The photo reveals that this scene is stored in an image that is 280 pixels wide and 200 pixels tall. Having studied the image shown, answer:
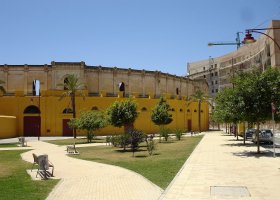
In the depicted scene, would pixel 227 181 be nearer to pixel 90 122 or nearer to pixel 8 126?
pixel 90 122

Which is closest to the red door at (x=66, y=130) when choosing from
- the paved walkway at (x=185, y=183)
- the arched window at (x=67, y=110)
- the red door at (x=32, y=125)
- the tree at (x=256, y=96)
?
the arched window at (x=67, y=110)

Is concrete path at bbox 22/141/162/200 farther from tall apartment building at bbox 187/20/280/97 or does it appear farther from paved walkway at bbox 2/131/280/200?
tall apartment building at bbox 187/20/280/97

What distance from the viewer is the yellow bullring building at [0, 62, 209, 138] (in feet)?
193

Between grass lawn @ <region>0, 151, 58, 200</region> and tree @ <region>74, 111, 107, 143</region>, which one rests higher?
tree @ <region>74, 111, 107, 143</region>

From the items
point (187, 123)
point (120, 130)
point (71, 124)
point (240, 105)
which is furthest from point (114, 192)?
point (187, 123)

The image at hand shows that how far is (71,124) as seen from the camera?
143 ft

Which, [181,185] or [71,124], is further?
[71,124]

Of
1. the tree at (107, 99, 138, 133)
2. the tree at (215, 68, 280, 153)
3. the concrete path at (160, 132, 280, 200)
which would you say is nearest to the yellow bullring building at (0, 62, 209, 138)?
the tree at (107, 99, 138, 133)

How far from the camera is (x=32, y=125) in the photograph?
59062 mm

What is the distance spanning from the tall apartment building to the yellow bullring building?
1306 centimetres

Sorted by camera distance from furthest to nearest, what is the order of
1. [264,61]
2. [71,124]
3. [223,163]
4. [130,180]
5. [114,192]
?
[264,61], [71,124], [223,163], [130,180], [114,192]

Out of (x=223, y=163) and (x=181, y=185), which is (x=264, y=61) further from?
(x=181, y=185)

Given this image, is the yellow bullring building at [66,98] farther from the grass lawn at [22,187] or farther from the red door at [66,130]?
the grass lawn at [22,187]

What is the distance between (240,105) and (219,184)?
11.5 m
